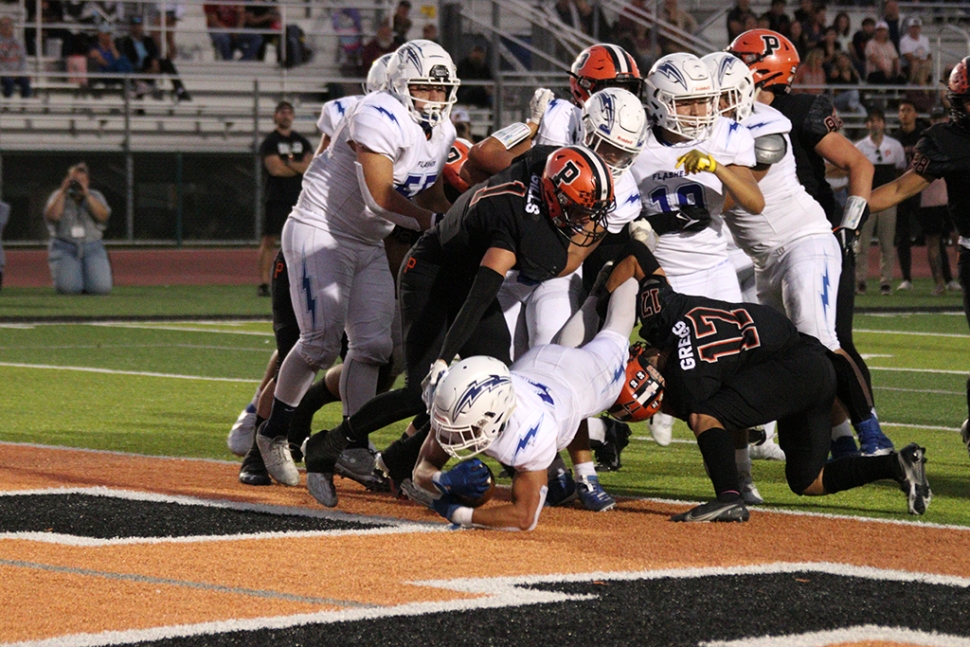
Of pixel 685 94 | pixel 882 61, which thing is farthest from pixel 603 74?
pixel 882 61

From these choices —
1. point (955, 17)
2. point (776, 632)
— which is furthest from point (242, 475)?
point (955, 17)

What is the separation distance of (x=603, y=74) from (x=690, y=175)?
0.63m

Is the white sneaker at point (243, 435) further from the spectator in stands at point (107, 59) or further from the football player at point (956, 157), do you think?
the spectator in stands at point (107, 59)

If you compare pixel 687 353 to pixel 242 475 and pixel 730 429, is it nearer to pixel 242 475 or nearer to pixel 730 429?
pixel 730 429

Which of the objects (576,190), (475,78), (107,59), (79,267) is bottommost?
(79,267)

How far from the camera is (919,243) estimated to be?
2303 centimetres

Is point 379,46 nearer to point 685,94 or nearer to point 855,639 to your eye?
point 685,94

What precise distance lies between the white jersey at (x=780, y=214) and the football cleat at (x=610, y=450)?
1.02 m

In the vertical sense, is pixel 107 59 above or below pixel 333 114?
above

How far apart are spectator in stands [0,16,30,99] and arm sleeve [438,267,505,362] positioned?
653 inches

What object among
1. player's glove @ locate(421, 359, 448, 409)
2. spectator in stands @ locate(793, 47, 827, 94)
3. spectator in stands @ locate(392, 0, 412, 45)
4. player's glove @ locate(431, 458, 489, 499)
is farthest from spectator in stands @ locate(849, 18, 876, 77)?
player's glove @ locate(421, 359, 448, 409)

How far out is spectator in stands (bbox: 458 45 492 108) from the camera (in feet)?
69.0

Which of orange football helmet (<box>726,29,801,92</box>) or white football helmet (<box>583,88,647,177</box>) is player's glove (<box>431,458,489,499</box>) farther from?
orange football helmet (<box>726,29,801,92</box>)

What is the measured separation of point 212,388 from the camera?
31.5 feet
